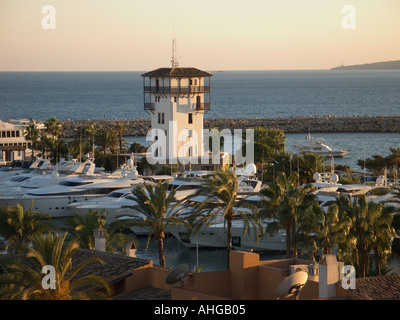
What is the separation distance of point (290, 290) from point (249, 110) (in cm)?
16737

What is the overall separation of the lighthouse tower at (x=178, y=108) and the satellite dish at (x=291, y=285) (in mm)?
44740

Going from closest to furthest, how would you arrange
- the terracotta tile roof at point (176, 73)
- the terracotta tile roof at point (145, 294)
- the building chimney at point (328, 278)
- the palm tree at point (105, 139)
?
the building chimney at point (328, 278) < the terracotta tile roof at point (145, 294) < the terracotta tile roof at point (176, 73) < the palm tree at point (105, 139)

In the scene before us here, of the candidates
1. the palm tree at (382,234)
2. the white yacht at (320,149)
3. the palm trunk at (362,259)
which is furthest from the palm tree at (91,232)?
the white yacht at (320,149)

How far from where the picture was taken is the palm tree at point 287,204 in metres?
31.0

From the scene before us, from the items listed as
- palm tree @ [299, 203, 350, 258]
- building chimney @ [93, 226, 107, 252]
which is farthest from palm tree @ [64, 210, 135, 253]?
palm tree @ [299, 203, 350, 258]

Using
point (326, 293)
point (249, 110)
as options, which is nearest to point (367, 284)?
point (326, 293)

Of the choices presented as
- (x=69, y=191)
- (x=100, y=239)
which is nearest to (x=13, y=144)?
(x=69, y=191)

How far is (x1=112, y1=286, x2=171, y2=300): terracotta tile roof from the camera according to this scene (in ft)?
65.4

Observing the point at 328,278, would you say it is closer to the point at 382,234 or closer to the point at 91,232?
the point at 382,234

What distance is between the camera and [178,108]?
6297 cm

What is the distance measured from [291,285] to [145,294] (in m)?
4.77

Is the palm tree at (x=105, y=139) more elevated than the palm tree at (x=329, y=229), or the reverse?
the palm tree at (x=329, y=229)

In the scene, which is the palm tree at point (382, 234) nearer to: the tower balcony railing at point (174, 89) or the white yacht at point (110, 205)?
the white yacht at point (110, 205)

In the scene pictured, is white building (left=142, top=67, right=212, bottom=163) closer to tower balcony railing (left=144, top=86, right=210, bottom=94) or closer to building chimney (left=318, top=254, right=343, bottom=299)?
tower balcony railing (left=144, top=86, right=210, bottom=94)
